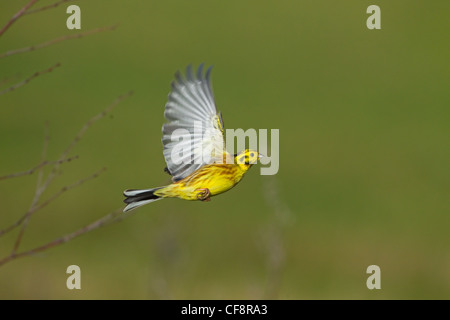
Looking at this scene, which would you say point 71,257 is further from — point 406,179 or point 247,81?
point 406,179

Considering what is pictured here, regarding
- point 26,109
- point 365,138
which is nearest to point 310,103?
point 365,138

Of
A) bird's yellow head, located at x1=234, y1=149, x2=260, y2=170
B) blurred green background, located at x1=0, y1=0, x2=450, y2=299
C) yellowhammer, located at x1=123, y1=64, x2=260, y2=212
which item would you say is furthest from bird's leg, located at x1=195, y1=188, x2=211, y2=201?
blurred green background, located at x1=0, y1=0, x2=450, y2=299

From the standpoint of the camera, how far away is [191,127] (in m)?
1.86

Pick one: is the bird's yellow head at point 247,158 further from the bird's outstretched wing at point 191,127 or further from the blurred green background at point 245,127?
the blurred green background at point 245,127

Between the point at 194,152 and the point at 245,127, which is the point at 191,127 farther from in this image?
the point at 245,127

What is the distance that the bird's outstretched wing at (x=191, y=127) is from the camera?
1.71 meters

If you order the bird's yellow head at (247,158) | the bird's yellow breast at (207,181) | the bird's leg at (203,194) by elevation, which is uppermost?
the bird's yellow head at (247,158)

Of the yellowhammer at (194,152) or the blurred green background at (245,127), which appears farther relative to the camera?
the blurred green background at (245,127)

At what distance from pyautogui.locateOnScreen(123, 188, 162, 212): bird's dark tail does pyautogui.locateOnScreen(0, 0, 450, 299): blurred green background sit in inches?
430

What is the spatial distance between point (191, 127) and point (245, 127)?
11.7 meters

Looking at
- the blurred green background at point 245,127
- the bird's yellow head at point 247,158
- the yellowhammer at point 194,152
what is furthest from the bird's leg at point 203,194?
the blurred green background at point 245,127

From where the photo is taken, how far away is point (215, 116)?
6.34 feet

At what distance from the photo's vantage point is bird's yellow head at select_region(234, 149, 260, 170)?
178cm

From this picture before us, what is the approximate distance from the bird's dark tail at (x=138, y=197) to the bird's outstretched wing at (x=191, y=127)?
9 cm
